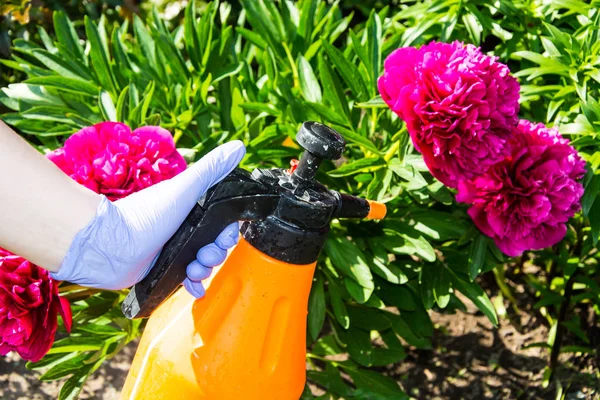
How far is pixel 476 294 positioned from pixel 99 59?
3.29 ft

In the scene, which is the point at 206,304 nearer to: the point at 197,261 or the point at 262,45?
the point at 197,261

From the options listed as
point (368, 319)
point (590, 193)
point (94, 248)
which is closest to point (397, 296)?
point (368, 319)

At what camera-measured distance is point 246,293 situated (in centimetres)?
95

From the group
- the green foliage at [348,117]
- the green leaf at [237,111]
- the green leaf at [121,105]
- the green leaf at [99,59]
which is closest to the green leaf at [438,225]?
the green foliage at [348,117]

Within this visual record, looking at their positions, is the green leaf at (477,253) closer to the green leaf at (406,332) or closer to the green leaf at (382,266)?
the green leaf at (382,266)

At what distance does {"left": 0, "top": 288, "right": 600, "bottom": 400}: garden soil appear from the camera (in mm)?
1794

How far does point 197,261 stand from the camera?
0.92 meters

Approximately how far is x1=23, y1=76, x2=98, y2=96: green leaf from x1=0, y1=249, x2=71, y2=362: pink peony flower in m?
0.53

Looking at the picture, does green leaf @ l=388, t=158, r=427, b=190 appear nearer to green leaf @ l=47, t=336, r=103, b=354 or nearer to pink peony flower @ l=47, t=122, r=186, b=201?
pink peony flower @ l=47, t=122, r=186, b=201

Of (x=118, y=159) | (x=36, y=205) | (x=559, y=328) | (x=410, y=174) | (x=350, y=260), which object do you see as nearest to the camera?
(x=36, y=205)

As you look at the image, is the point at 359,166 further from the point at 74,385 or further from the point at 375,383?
the point at 74,385

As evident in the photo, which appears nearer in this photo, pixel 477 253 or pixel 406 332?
pixel 477 253

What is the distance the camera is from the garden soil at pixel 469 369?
179cm

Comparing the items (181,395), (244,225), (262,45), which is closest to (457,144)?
(244,225)
